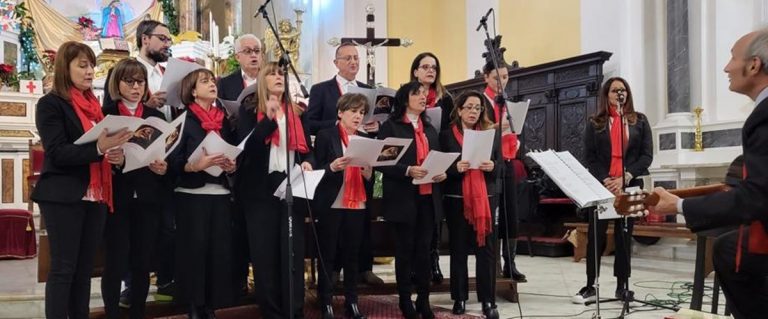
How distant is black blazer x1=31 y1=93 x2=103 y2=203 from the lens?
289 centimetres

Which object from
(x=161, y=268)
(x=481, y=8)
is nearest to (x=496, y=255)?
(x=161, y=268)

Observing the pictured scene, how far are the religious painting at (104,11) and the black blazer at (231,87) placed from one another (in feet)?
35.0

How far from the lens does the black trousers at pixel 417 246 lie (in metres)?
3.77

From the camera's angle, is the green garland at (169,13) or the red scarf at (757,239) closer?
the red scarf at (757,239)

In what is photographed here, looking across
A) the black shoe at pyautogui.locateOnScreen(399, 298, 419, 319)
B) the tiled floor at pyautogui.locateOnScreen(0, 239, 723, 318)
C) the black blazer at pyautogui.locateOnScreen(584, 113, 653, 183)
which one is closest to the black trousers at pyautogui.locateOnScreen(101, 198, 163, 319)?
the tiled floor at pyautogui.locateOnScreen(0, 239, 723, 318)

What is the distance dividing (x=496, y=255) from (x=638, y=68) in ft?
14.3

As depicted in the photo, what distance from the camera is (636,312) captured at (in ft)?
13.8

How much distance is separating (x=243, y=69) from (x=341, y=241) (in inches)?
45.7

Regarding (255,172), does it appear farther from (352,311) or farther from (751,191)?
(751,191)

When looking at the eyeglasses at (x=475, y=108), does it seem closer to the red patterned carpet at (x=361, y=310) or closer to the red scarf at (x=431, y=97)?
the red scarf at (x=431, y=97)

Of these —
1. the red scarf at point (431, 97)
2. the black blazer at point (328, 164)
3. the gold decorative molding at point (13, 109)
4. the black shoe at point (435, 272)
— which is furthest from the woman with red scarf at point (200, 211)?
the gold decorative molding at point (13, 109)

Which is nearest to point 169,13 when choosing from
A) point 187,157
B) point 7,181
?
point 7,181

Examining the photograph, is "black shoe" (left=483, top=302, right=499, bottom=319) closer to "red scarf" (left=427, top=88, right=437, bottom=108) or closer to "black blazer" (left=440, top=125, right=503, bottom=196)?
"black blazer" (left=440, top=125, right=503, bottom=196)

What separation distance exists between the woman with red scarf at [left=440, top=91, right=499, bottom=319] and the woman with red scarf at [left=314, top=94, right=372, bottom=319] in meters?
0.51
